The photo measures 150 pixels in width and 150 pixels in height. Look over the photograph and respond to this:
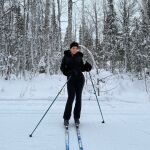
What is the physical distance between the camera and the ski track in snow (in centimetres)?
596

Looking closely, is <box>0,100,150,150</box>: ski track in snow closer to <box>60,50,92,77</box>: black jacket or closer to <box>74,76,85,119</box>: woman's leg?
<box>74,76,85,119</box>: woman's leg

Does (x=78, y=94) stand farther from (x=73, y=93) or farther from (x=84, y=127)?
(x=84, y=127)

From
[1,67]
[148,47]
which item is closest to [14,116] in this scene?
[1,67]

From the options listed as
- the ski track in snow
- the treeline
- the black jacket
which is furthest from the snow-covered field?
the treeline

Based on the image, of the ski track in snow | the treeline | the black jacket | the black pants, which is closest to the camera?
the ski track in snow

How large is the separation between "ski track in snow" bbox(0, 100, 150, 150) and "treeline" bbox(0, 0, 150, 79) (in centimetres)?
927

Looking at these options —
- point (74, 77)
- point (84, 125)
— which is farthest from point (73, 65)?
point (84, 125)

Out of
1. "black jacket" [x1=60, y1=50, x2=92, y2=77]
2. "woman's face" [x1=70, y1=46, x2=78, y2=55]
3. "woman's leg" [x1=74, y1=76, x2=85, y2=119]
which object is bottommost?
"woman's leg" [x1=74, y1=76, x2=85, y2=119]

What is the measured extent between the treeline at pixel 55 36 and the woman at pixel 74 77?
11.1 metres

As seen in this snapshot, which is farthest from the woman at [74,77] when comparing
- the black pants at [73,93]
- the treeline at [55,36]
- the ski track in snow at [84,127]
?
the treeline at [55,36]

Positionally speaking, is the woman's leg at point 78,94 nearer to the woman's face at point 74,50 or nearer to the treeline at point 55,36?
the woman's face at point 74,50

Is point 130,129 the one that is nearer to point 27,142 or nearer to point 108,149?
point 108,149

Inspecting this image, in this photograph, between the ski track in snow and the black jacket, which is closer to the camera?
the ski track in snow

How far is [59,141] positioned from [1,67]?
12.8 metres
